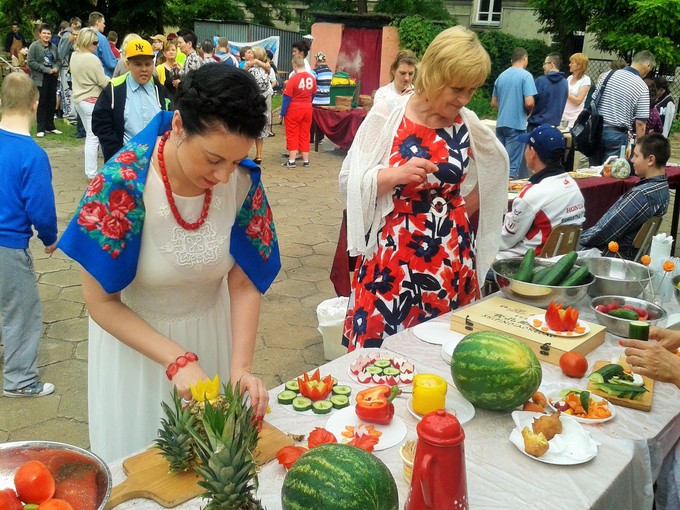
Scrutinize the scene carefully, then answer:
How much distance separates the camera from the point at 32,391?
12.2 ft

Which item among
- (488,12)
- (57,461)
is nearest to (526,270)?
(57,461)

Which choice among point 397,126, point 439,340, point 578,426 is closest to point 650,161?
point 397,126

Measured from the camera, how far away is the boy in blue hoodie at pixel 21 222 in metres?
3.30

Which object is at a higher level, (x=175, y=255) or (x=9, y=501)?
(x=175, y=255)

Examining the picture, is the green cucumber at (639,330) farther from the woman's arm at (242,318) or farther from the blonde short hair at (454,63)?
the woman's arm at (242,318)

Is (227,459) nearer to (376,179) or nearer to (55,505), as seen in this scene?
(55,505)

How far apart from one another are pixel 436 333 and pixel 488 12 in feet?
92.3

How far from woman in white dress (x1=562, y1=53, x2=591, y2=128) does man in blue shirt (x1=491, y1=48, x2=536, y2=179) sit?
3.86ft

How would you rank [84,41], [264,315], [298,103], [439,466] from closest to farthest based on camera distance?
[439,466]
[264,315]
[84,41]
[298,103]

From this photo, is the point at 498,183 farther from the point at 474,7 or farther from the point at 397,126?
the point at 474,7

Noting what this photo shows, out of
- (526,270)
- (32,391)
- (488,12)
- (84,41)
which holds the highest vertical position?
(488,12)

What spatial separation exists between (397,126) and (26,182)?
6.43 feet

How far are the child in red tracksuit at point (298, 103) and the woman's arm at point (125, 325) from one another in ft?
27.4

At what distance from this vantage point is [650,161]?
477 cm
